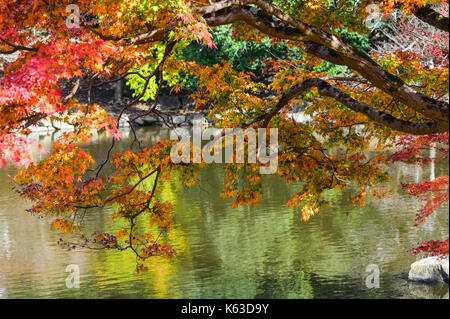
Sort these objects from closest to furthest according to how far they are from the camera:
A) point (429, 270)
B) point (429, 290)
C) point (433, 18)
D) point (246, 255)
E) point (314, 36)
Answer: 1. point (314, 36)
2. point (433, 18)
3. point (429, 290)
4. point (429, 270)
5. point (246, 255)

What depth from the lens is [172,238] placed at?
10180mm

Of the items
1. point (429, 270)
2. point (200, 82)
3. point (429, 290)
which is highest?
point (200, 82)

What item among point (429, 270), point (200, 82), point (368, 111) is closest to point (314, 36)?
point (368, 111)

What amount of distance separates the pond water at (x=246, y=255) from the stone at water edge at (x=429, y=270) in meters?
0.13

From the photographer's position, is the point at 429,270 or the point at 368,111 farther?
the point at 429,270

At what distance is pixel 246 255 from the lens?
9211 mm

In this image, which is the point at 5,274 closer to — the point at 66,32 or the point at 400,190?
the point at 66,32

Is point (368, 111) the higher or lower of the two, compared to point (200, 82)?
lower

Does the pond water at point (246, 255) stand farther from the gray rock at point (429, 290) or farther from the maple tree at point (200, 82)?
the maple tree at point (200, 82)

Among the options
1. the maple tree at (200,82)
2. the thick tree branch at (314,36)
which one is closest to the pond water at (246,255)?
the maple tree at (200,82)

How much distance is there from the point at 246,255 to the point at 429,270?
280 cm

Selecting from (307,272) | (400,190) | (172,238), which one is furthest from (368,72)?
(400,190)

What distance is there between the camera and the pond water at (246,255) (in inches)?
307

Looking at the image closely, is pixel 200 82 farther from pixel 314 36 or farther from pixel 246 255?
pixel 246 255
